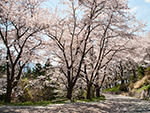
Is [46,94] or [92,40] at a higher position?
[92,40]

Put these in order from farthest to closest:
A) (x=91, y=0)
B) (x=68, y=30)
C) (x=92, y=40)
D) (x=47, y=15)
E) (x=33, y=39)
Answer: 1. (x=92, y=40)
2. (x=33, y=39)
3. (x=68, y=30)
4. (x=47, y=15)
5. (x=91, y=0)

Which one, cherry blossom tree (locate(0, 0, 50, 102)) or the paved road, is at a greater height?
cherry blossom tree (locate(0, 0, 50, 102))

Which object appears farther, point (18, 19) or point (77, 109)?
point (18, 19)

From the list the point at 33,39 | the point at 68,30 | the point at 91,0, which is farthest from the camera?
the point at 33,39

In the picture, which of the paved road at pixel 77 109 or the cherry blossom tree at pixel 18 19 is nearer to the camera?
the paved road at pixel 77 109

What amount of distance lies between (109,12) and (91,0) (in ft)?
4.96

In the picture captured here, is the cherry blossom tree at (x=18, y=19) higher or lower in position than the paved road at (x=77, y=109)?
higher

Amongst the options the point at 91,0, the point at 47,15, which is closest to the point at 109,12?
the point at 91,0

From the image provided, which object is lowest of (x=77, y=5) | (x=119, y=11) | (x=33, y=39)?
(x=33, y=39)

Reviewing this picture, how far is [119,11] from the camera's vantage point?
8.45 m

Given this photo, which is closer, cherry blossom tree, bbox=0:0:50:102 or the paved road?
the paved road

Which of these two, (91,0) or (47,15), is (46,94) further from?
(91,0)

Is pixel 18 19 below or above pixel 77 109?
above

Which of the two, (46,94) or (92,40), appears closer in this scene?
(92,40)
